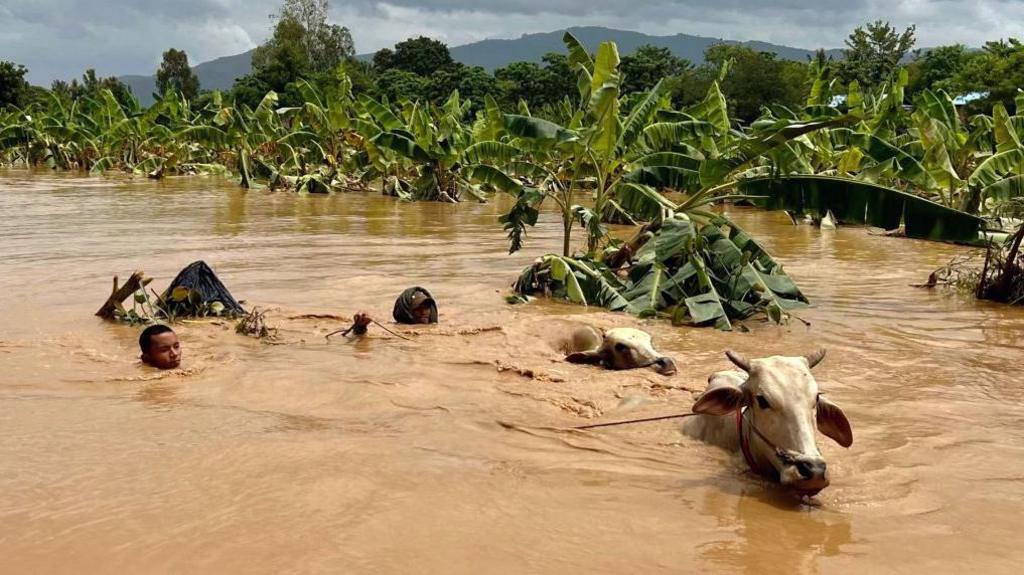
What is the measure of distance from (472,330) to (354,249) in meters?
5.69

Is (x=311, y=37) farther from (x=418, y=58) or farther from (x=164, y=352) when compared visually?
(x=164, y=352)

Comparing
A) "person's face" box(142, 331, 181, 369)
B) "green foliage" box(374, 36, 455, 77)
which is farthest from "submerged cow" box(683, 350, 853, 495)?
"green foliage" box(374, 36, 455, 77)

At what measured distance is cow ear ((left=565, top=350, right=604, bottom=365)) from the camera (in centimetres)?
657

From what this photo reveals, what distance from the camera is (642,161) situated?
10.0m

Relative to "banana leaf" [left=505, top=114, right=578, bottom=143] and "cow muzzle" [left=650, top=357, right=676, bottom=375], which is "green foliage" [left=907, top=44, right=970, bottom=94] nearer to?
"banana leaf" [left=505, top=114, right=578, bottom=143]

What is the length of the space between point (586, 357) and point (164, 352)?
9.54 feet

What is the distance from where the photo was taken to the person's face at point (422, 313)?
7.80m

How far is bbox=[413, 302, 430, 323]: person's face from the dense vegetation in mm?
1741

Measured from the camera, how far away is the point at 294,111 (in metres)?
25.8

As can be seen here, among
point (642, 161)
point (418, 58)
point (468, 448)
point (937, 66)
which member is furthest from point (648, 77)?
point (468, 448)

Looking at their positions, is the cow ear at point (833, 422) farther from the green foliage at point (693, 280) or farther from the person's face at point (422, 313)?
the person's face at point (422, 313)

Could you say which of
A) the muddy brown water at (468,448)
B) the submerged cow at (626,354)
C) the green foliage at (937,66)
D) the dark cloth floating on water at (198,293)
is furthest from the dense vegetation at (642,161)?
the green foliage at (937,66)

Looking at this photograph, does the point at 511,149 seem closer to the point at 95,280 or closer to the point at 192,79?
the point at 95,280

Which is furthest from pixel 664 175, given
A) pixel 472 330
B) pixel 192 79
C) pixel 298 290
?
pixel 192 79
